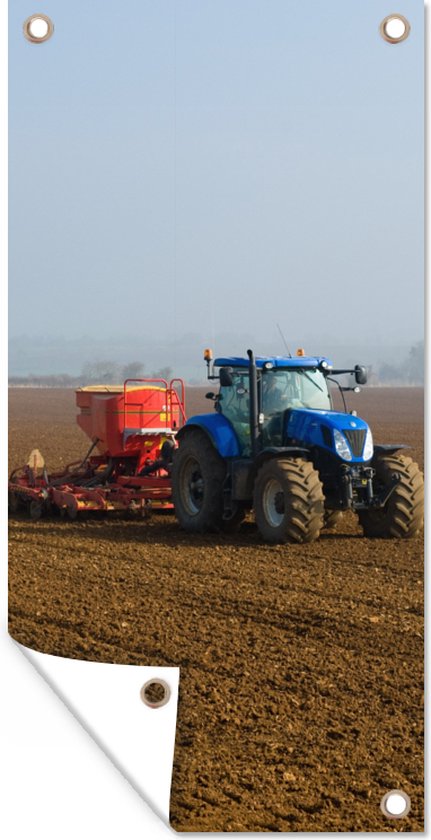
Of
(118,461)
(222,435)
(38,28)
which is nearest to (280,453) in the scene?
(222,435)

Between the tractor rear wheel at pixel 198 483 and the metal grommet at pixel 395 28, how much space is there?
20.4 feet

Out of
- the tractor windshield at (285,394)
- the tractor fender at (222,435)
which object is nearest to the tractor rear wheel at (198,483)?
the tractor fender at (222,435)

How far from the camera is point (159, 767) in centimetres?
318

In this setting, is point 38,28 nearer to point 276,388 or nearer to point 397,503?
point 276,388

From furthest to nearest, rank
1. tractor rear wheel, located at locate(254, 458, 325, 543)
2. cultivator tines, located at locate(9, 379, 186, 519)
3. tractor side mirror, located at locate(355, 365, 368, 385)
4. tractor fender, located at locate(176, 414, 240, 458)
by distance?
cultivator tines, located at locate(9, 379, 186, 519), tractor fender, located at locate(176, 414, 240, 458), tractor rear wheel, located at locate(254, 458, 325, 543), tractor side mirror, located at locate(355, 365, 368, 385)

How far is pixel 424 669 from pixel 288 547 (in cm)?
523

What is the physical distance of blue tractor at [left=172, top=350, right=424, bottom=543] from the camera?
848cm

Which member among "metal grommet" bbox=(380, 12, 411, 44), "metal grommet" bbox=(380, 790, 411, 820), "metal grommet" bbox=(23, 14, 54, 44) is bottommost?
"metal grommet" bbox=(380, 790, 411, 820)

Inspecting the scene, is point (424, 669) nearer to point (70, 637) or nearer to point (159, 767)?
point (159, 767)

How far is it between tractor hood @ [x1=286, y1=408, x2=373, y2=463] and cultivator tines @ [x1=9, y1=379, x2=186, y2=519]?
1649 mm

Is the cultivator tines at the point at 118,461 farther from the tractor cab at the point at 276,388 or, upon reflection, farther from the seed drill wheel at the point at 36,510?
the tractor cab at the point at 276,388

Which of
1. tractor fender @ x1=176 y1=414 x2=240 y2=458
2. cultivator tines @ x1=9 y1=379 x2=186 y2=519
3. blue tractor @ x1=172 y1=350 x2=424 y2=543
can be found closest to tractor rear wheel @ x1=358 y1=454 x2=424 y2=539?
blue tractor @ x1=172 y1=350 x2=424 y2=543

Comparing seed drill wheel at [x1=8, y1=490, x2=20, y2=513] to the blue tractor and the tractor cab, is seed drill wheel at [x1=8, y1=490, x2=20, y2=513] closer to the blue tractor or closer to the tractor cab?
the blue tractor

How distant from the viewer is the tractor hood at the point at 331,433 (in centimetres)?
856
